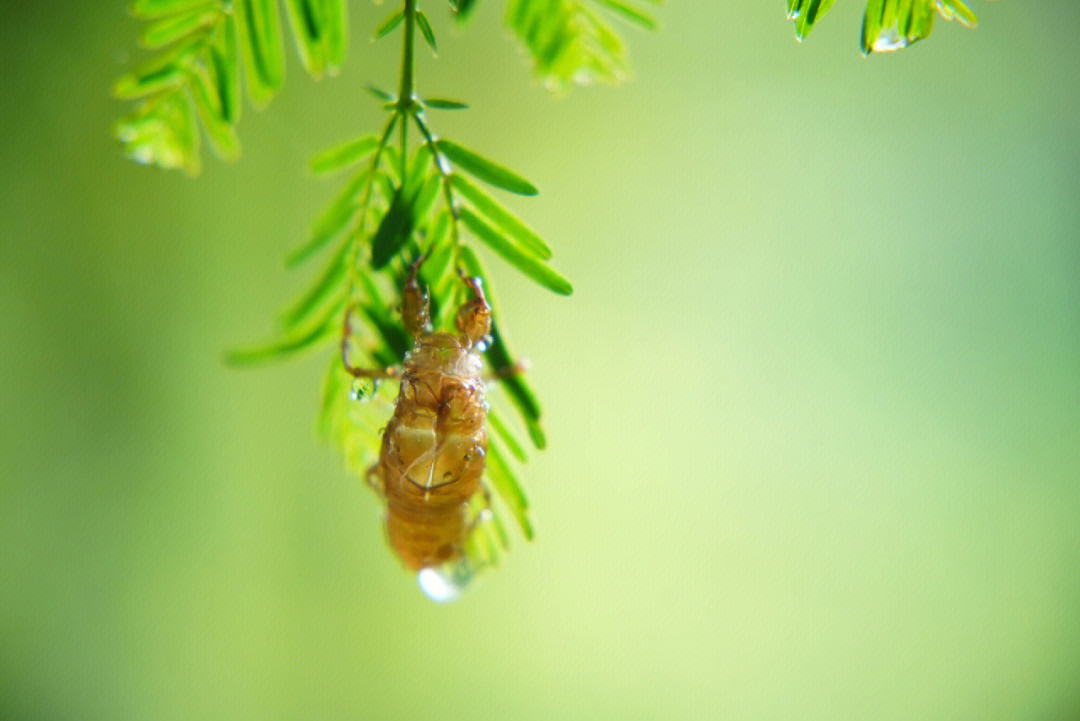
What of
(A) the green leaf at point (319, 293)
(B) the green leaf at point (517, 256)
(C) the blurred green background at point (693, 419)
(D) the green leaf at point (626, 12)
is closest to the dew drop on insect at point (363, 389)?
(A) the green leaf at point (319, 293)

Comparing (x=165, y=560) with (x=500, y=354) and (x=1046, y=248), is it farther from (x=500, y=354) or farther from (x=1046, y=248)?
(x=1046, y=248)

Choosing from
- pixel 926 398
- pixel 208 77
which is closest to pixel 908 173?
pixel 926 398

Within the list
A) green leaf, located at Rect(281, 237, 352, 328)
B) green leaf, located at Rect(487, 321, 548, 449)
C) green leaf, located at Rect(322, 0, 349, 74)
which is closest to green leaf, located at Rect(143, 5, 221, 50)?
green leaf, located at Rect(322, 0, 349, 74)

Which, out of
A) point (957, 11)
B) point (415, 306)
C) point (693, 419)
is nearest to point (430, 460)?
point (415, 306)

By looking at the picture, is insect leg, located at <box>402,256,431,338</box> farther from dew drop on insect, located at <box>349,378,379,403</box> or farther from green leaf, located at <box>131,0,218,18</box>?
green leaf, located at <box>131,0,218,18</box>

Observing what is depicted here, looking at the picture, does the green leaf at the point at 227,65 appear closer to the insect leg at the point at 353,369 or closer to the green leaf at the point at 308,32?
the green leaf at the point at 308,32

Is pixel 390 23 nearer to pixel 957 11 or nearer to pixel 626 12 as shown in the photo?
pixel 626 12
